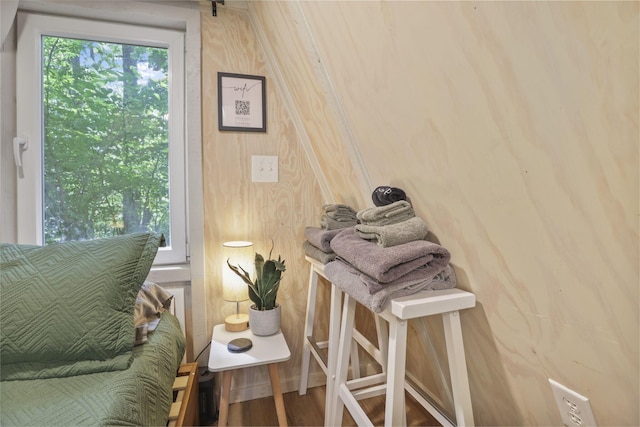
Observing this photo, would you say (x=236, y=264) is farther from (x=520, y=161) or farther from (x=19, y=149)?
(x=520, y=161)

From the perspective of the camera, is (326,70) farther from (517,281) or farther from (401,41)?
(517,281)

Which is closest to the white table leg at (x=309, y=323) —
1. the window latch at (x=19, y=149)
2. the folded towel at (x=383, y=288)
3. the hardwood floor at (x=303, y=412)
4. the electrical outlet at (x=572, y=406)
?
the hardwood floor at (x=303, y=412)

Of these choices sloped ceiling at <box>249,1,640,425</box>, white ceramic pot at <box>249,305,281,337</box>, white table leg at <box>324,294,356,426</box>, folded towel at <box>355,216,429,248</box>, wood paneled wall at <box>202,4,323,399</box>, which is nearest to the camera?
sloped ceiling at <box>249,1,640,425</box>

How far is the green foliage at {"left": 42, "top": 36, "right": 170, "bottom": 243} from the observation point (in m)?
1.48

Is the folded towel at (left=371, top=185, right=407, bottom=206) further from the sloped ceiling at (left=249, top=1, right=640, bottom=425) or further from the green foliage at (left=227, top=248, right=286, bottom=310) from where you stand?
the green foliage at (left=227, top=248, right=286, bottom=310)

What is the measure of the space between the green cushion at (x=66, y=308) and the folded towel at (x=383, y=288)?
755 millimetres

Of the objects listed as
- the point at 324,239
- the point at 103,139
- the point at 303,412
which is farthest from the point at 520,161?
the point at 103,139

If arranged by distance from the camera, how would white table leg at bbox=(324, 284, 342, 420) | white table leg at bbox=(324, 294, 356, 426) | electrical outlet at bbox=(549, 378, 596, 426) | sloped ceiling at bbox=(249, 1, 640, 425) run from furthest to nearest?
white table leg at bbox=(324, 284, 342, 420), white table leg at bbox=(324, 294, 356, 426), electrical outlet at bbox=(549, 378, 596, 426), sloped ceiling at bbox=(249, 1, 640, 425)

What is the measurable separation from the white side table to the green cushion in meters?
0.38

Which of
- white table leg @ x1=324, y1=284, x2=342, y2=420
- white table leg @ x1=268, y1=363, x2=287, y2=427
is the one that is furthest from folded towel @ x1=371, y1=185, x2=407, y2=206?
white table leg @ x1=268, y1=363, x2=287, y2=427

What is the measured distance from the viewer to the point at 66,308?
0.96 metres

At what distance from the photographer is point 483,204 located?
2.35ft

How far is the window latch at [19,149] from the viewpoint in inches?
54.8

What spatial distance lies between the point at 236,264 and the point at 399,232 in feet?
3.13
